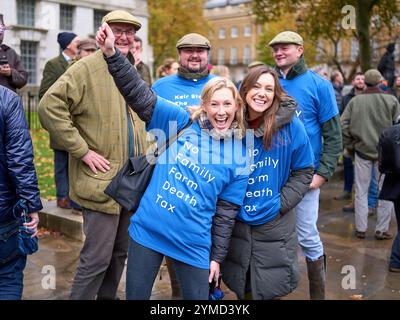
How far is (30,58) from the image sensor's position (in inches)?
1156

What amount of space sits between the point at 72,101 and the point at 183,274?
56.1 inches

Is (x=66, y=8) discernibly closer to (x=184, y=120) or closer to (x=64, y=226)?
(x=64, y=226)

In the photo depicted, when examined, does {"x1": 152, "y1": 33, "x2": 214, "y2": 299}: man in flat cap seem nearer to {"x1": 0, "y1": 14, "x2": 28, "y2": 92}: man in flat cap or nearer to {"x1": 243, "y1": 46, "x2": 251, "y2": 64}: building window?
{"x1": 0, "y1": 14, "x2": 28, "y2": 92}: man in flat cap

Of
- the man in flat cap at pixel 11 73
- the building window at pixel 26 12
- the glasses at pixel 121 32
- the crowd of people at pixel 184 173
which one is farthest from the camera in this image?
the building window at pixel 26 12

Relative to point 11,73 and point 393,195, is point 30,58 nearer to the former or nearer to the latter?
point 11,73

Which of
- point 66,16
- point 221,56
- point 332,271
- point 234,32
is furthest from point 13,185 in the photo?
point 221,56

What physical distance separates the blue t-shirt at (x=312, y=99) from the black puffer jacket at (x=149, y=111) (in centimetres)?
149

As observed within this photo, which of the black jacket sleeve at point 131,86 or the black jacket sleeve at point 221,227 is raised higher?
the black jacket sleeve at point 131,86

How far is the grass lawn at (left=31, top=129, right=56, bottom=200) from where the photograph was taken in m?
7.78

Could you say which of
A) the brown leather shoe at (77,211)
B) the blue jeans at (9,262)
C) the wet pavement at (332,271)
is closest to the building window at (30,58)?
the brown leather shoe at (77,211)

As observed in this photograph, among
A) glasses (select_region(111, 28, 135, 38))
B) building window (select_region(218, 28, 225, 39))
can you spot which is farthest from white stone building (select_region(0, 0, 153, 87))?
building window (select_region(218, 28, 225, 39))

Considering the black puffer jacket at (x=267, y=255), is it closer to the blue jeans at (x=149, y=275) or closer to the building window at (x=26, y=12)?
the blue jeans at (x=149, y=275)

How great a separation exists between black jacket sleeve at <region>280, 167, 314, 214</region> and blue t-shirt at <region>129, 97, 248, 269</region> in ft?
1.52

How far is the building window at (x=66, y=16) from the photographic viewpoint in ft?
100
